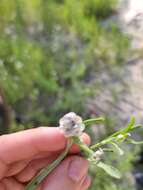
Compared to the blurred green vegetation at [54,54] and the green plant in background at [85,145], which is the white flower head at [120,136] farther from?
the blurred green vegetation at [54,54]

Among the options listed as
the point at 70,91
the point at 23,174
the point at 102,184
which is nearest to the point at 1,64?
the point at 70,91

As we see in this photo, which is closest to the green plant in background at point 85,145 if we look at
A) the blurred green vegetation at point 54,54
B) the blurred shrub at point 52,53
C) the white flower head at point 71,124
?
the white flower head at point 71,124

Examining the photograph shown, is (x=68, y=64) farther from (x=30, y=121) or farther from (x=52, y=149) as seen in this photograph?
(x=52, y=149)

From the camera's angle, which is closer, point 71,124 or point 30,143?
point 71,124

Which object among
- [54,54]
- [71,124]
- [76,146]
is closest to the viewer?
[71,124]

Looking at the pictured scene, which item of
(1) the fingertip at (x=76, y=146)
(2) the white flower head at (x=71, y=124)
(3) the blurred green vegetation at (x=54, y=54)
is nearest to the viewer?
(2) the white flower head at (x=71, y=124)

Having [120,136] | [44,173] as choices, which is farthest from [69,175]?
[120,136]

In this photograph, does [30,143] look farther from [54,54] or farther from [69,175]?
[54,54]
